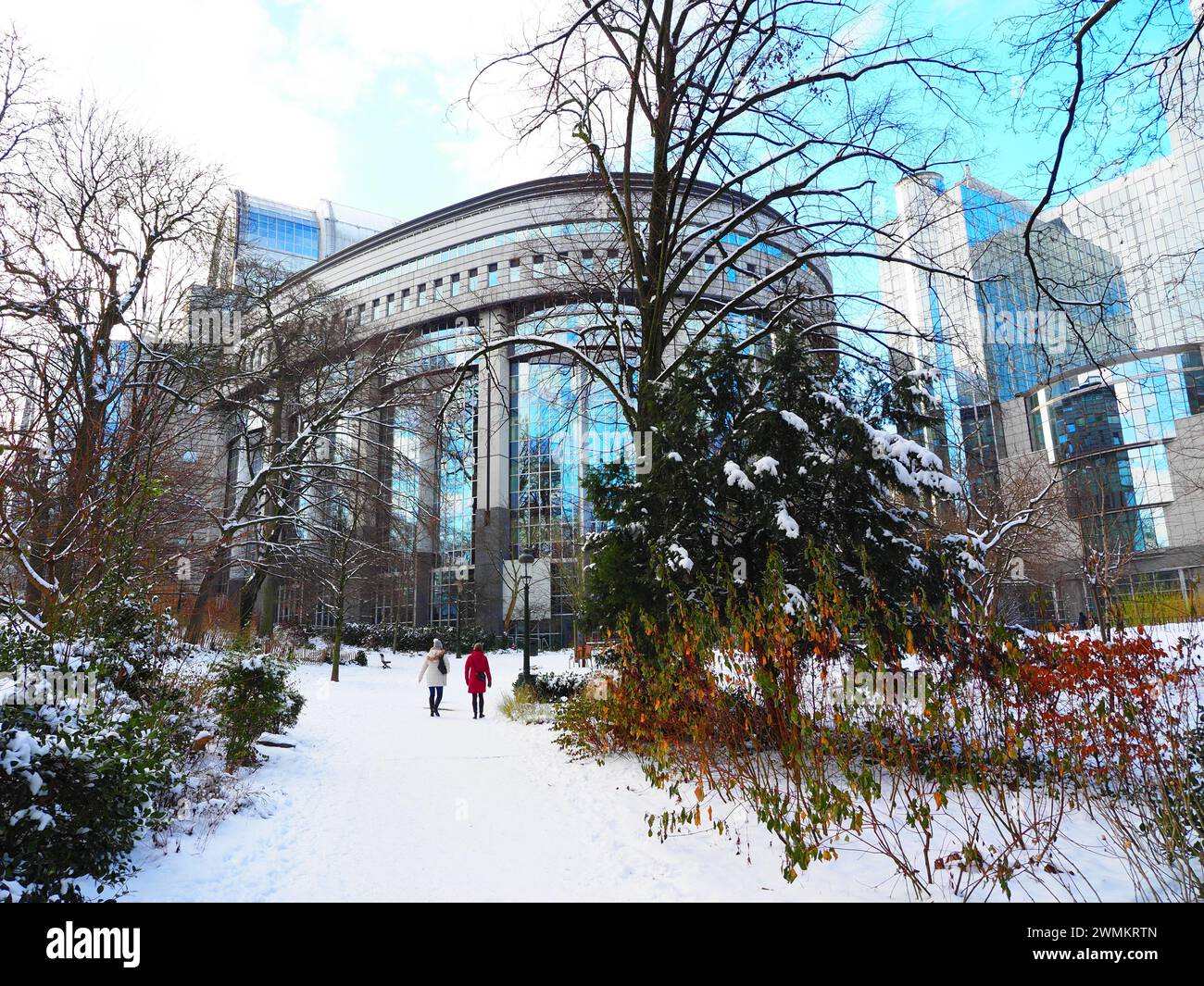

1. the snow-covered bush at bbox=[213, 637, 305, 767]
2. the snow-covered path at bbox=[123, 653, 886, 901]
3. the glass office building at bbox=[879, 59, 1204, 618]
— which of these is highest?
the glass office building at bbox=[879, 59, 1204, 618]

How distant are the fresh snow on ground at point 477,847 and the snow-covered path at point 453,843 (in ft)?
0.05

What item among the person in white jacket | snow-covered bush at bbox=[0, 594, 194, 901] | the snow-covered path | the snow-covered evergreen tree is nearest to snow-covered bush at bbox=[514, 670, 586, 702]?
the person in white jacket

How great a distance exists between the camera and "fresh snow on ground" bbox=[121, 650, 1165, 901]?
3742 mm

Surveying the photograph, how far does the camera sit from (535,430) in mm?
41375

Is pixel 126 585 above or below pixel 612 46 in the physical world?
below

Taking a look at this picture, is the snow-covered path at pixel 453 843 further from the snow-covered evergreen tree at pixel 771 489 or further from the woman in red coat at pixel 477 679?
the woman in red coat at pixel 477 679

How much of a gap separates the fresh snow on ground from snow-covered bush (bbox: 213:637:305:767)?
37 cm

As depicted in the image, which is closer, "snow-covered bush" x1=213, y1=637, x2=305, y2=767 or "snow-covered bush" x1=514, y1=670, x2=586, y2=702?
"snow-covered bush" x1=213, y1=637, x2=305, y2=767

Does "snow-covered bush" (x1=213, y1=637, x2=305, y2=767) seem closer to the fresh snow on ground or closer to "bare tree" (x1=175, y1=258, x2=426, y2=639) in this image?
the fresh snow on ground

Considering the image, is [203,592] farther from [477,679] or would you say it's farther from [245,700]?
[245,700]
